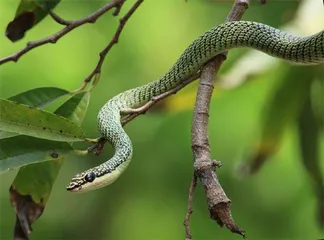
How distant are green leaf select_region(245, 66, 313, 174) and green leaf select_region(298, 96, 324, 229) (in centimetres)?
4

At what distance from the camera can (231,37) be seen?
1880mm

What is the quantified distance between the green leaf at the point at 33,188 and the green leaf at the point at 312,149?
97 cm

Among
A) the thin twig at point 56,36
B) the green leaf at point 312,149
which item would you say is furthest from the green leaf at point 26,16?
the green leaf at point 312,149

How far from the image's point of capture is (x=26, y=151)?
1537 millimetres

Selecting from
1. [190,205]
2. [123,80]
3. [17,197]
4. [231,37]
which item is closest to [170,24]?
[123,80]

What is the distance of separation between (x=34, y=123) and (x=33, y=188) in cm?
22

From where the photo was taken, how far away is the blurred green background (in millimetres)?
4055

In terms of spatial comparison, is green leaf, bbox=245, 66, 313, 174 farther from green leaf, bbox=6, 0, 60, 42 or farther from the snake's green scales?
green leaf, bbox=6, 0, 60, 42

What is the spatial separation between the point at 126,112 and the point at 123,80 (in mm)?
2819

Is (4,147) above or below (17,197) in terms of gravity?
above

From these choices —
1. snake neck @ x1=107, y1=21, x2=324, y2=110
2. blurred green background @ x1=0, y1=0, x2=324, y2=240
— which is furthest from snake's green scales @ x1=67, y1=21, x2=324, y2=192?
blurred green background @ x1=0, y1=0, x2=324, y2=240

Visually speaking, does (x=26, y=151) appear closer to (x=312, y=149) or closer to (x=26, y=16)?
(x=26, y=16)

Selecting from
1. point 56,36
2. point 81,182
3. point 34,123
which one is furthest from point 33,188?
point 56,36

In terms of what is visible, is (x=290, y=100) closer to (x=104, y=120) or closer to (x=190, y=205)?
(x=104, y=120)
